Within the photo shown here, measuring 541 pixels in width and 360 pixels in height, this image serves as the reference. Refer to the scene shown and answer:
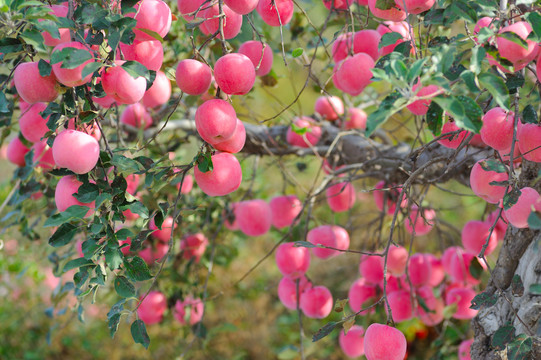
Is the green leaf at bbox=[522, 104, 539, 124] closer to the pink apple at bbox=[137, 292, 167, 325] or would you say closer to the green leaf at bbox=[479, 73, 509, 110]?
the green leaf at bbox=[479, 73, 509, 110]

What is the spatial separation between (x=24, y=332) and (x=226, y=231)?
1.38m

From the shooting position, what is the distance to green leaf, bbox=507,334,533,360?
0.67m

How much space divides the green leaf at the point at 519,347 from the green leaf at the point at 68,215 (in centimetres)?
57

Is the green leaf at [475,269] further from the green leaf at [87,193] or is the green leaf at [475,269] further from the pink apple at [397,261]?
the green leaf at [87,193]

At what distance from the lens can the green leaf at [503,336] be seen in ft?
2.43

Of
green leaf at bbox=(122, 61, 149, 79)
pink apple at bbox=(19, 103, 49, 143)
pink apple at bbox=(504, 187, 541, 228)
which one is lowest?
pink apple at bbox=(19, 103, 49, 143)

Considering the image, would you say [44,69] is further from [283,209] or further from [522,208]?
[283,209]

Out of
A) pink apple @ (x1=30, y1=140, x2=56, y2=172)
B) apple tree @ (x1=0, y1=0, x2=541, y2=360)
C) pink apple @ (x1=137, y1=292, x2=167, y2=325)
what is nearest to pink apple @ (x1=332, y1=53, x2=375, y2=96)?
apple tree @ (x1=0, y1=0, x2=541, y2=360)

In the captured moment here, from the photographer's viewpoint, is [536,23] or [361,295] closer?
[536,23]

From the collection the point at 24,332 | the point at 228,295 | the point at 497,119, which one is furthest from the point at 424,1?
the point at 24,332

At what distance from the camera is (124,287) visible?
0.73 meters

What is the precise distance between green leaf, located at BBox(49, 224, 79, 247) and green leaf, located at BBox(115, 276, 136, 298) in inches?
3.4

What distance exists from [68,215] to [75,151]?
0.08m

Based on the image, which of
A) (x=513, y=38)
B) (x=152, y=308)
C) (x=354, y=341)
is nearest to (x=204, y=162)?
(x=513, y=38)
